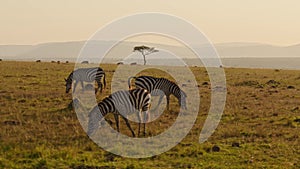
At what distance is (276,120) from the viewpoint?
55.4 ft

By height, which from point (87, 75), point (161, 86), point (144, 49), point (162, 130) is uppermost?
point (144, 49)

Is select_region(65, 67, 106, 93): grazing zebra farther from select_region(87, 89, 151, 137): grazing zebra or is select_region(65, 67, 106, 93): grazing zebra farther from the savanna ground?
select_region(87, 89, 151, 137): grazing zebra

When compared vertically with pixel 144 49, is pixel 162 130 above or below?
below

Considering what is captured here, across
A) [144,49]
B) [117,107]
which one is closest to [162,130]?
[117,107]

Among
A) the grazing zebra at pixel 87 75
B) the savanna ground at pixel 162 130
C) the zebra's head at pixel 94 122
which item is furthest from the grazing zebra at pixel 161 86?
the zebra's head at pixel 94 122

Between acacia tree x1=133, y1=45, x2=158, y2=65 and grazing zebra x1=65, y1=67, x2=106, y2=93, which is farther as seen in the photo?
acacia tree x1=133, y1=45, x2=158, y2=65

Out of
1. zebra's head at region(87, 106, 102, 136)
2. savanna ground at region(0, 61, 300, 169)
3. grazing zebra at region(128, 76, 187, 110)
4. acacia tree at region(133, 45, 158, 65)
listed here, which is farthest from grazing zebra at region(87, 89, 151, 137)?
acacia tree at region(133, 45, 158, 65)

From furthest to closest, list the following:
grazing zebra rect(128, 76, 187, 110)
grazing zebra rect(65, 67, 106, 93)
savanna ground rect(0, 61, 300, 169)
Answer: grazing zebra rect(65, 67, 106, 93), grazing zebra rect(128, 76, 187, 110), savanna ground rect(0, 61, 300, 169)

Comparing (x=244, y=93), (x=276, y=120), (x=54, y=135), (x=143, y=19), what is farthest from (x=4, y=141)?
(x=244, y=93)

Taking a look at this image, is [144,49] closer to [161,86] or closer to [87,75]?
[87,75]

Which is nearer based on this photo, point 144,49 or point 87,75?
point 87,75

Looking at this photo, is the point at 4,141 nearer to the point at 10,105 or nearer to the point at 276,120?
the point at 10,105

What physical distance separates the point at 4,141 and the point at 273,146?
791 centimetres

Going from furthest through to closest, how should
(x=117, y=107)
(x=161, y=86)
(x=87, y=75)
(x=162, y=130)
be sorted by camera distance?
(x=87, y=75) < (x=161, y=86) < (x=162, y=130) < (x=117, y=107)
